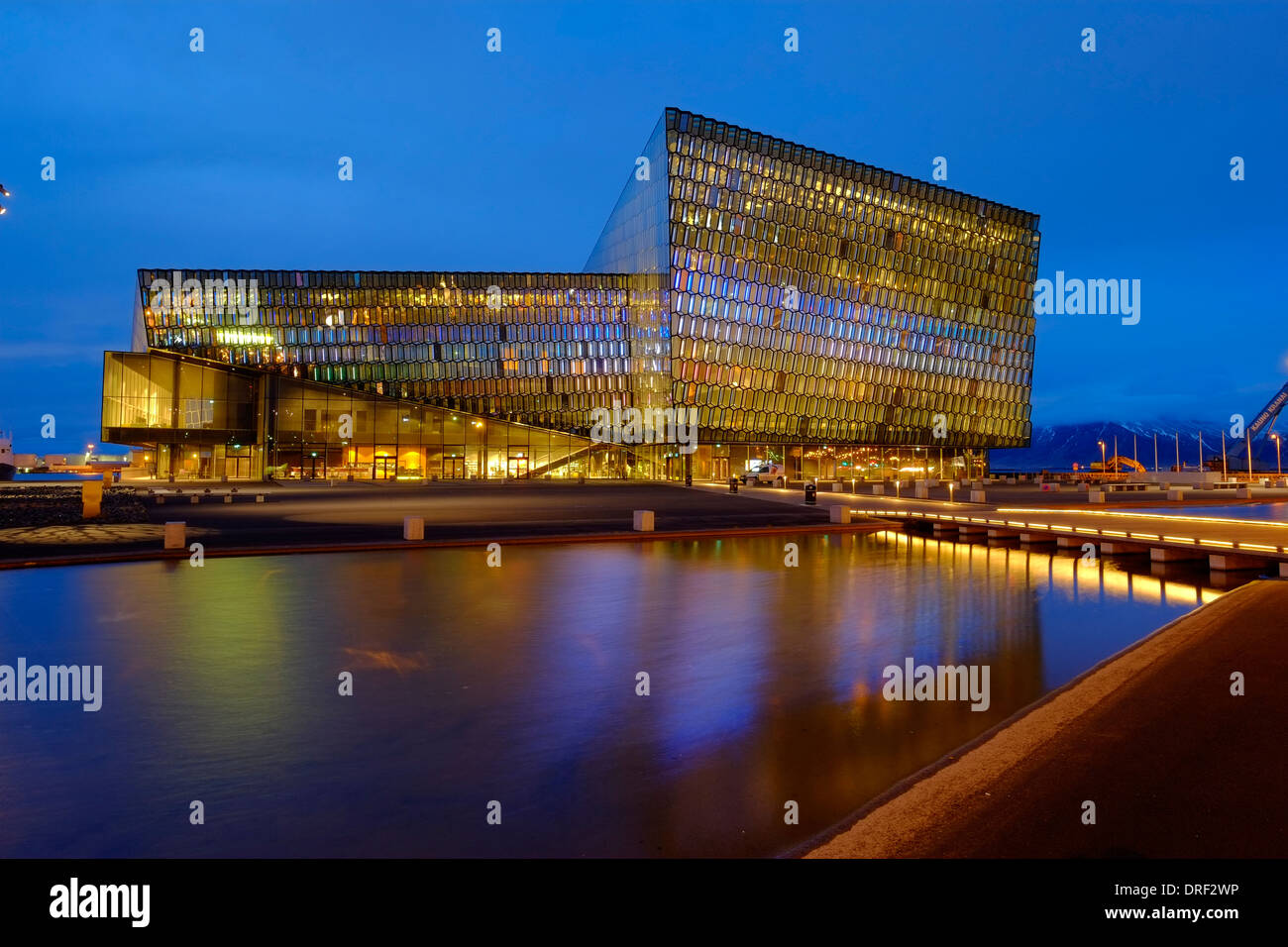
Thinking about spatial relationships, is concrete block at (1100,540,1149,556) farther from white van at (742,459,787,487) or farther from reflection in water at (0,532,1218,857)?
white van at (742,459,787,487)

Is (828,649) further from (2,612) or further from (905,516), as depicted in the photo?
(905,516)

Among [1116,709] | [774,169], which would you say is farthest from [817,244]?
[1116,709]

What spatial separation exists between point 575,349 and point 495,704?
7465 cm

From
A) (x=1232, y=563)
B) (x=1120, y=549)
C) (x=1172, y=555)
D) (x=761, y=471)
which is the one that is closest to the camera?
(x=1232, y=563)

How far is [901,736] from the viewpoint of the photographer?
7.80 metres

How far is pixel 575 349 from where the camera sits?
81.8m

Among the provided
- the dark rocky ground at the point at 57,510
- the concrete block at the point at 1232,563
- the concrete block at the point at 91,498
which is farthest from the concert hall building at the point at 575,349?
the concrete block at the point at 1232,563

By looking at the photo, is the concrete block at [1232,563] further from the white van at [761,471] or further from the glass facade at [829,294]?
the glass facade at [829,294]

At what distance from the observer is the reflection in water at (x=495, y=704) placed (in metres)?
5.81

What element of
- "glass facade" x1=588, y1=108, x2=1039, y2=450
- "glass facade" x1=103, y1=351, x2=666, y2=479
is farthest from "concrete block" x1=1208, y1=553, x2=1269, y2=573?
"glass facade" x1=103, y1=351, x2=666, y2=479

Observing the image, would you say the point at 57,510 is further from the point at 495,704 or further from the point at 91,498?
the point at 495,704

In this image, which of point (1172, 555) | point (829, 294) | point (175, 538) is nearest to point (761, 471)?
point (829, 294)

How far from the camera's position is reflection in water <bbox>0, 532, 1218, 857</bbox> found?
5.81m
